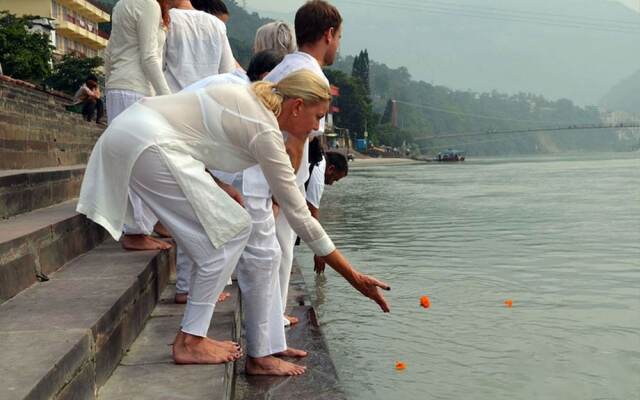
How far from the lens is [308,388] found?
3182 mm

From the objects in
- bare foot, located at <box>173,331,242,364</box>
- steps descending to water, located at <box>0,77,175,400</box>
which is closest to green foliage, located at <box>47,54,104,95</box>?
steps descending to water, located at <box>0,77,175,400</box>

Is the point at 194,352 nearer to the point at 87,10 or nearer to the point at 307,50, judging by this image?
the point at 307,50

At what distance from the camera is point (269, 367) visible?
128 inches

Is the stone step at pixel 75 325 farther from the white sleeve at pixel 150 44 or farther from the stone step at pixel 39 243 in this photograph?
the white sleeve at pixel 150 44

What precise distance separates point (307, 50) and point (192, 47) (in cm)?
119

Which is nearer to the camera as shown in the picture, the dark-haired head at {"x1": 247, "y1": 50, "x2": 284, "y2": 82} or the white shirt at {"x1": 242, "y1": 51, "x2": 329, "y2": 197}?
the white shirt at {"x1": 242, "y1": 51, "x2": 329, "y2": 197}

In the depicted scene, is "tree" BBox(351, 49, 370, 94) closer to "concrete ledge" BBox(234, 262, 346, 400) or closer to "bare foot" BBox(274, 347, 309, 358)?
"concrete ledge" BBox(234, 262, 346, 400)

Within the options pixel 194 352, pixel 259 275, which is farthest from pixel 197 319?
pixel 259 275

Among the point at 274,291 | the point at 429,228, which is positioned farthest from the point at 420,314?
the point at 429,228

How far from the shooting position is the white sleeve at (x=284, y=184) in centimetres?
265

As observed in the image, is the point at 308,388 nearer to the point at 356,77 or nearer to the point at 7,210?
the point at 7,210

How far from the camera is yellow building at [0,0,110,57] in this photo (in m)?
48.9

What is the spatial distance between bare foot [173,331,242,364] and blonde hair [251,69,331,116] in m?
0.90

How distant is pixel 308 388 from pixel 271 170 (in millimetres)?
1044
